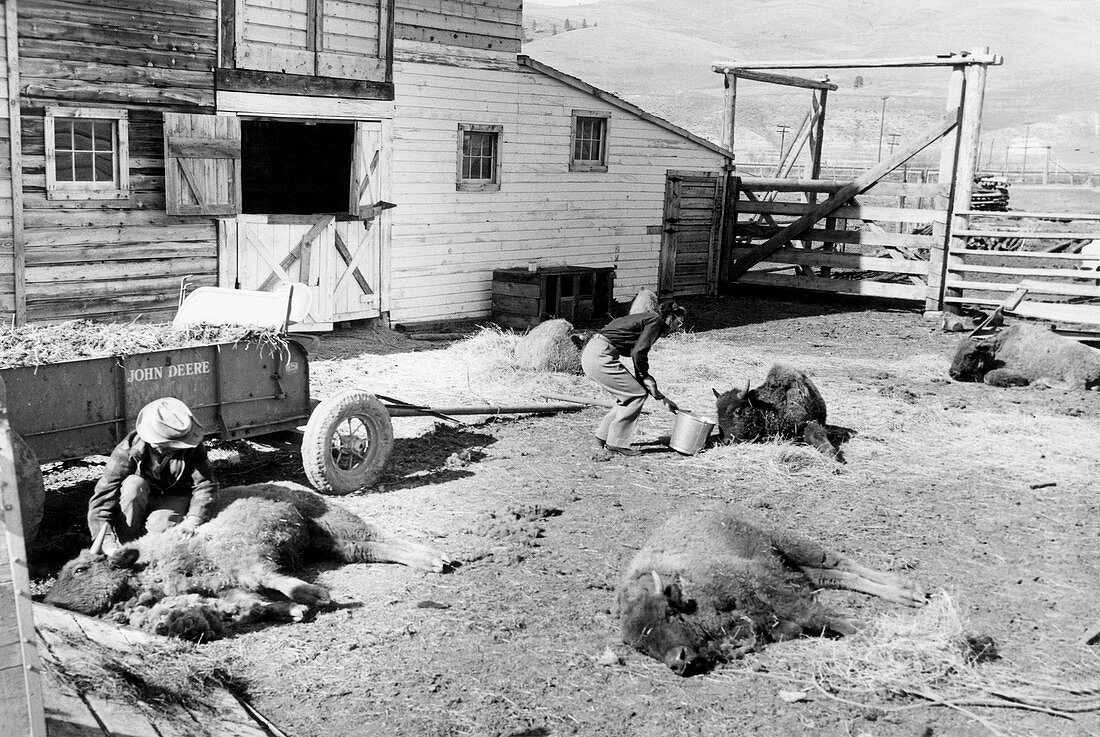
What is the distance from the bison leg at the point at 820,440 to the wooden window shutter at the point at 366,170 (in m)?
7.32

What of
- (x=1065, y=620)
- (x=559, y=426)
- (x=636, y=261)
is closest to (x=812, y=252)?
(x=636, y=261)

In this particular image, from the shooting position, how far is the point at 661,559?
6312 mm

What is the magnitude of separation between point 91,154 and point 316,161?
5.78m

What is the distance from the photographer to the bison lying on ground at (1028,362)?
45.3 ft

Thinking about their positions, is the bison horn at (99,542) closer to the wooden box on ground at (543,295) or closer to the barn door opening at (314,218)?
the barn door opening at (314,218)

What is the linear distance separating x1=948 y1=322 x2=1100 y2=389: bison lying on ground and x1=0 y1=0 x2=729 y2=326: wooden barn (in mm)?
7121

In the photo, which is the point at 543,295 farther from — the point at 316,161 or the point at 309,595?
the point at 309,595

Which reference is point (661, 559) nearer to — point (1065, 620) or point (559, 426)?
point (1065, 620)

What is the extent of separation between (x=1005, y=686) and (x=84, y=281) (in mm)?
10487

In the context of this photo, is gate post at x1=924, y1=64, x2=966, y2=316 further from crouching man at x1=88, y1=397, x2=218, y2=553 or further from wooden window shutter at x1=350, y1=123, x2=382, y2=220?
crouching man at x1=88, y1=397, x2=218, y2=553

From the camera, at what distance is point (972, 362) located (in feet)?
45.9

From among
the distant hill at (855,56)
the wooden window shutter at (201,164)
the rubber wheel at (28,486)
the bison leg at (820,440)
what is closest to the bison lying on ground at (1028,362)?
the bison leg at (820,440)

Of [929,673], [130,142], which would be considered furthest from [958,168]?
[929,673]

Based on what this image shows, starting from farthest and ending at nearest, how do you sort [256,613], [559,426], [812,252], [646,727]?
[812,252] < [559,426] < [256,613] < [646,727]
